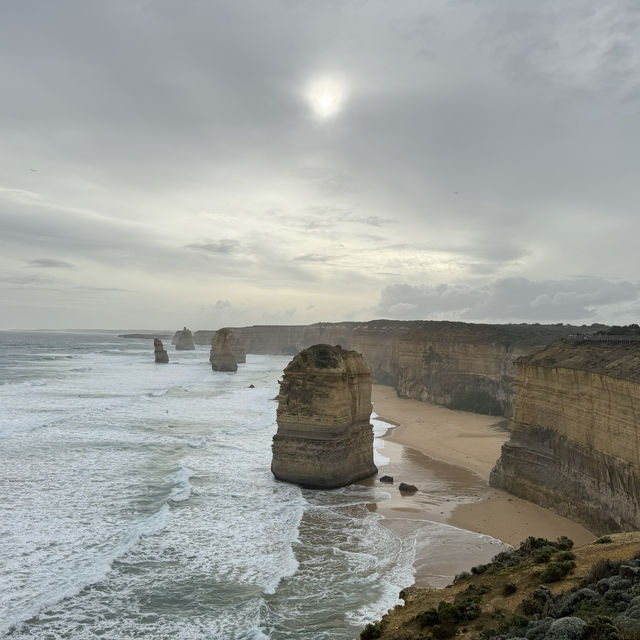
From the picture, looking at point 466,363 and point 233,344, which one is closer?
point 466,363

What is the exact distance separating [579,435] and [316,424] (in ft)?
34.3

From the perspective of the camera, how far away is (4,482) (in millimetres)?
22094

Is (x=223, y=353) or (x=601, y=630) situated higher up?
(x=223, y=353)

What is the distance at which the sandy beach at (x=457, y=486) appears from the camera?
18.7 metres

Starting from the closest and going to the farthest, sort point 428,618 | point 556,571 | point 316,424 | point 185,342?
1. point 428,618
2. point 556,571
3. point 316,424
4. point 185,342

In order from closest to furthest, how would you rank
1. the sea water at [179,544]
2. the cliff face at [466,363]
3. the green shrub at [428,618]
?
the green shrub at [428,618]
the sea water at [179,544]
the cliff face at [466,363]

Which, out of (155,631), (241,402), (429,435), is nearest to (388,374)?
(241,402)

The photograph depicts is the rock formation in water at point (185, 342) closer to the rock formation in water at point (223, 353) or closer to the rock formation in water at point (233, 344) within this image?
the rock formation in water at point (233, 344)

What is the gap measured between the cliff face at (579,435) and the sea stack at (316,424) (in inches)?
292

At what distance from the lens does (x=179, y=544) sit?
16.8 meters

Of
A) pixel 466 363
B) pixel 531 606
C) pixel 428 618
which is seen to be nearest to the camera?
pixel 531 606

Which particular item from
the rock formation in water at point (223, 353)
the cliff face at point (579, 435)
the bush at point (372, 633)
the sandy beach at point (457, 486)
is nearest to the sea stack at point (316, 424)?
the sandy beach at point (457, 486)

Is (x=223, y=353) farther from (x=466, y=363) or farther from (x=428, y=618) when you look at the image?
(x=428, y=618)

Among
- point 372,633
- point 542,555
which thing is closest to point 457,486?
point 542,555
